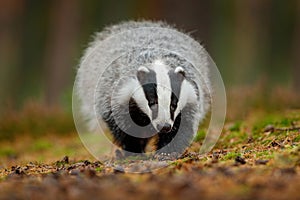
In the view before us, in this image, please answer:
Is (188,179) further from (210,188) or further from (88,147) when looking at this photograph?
(88,147)

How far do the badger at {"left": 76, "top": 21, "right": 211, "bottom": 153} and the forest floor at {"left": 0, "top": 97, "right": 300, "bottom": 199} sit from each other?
1.88 feet

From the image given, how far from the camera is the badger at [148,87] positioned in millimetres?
7750

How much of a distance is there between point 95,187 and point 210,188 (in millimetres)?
1063

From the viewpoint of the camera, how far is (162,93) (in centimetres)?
752

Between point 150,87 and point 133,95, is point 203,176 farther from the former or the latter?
point 133,95

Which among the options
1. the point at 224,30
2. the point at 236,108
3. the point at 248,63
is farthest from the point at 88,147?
the point at 224,30

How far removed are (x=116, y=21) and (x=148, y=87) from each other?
26.4 meters

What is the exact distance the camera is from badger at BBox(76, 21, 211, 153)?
25.4 feet

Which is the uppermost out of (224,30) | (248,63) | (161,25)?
(224,30)

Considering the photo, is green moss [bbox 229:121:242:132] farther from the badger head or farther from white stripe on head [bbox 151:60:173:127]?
white stripe on head [bbox 151:60:173:127]

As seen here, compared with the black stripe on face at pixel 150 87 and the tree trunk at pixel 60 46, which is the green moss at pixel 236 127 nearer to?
the black stripe on face at pixel 150 87

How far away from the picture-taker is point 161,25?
33.6 feet

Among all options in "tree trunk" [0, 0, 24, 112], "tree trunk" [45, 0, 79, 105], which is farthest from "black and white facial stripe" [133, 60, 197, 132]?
"tree trunk" [0, 0, 24, 112]

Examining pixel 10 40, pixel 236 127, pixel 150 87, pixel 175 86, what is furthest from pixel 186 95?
pixel 10 40
